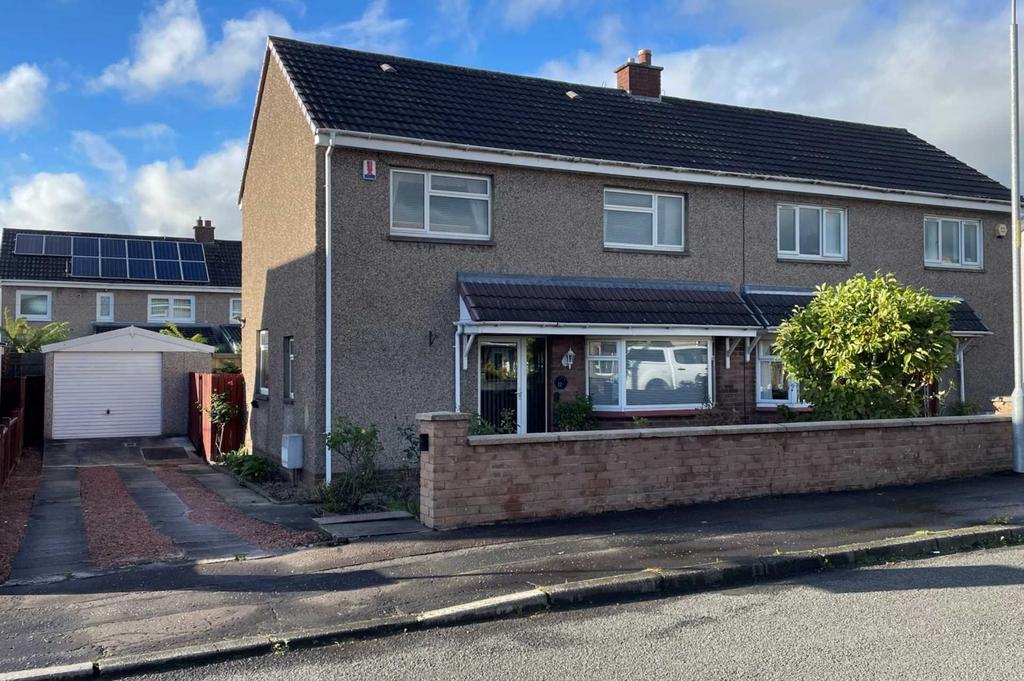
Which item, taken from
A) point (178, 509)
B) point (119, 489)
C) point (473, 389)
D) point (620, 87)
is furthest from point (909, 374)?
point (119, 489)

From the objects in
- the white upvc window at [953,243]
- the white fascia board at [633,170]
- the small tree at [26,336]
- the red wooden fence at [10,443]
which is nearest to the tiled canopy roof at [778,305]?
the white upvc window at [953,243]

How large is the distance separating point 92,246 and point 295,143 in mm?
23969

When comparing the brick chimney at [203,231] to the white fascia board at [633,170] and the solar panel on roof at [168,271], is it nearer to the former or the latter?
the solar panel on roof at [168,271]

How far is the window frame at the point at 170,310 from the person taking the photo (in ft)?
111

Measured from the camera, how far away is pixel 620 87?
19375 mm

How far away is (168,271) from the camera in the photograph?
1373 inches

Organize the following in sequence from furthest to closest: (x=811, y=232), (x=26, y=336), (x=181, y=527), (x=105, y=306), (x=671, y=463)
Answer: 1. (x=105, y=306)
2. (x=26, y=336)
3. (x=811, y=232)
4. (x=671, y=463)
5. (x=181, y=527)

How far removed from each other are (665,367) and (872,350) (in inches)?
149

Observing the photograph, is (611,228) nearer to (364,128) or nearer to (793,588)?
(364,128)

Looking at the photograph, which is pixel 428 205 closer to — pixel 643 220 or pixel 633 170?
pixel 633 170

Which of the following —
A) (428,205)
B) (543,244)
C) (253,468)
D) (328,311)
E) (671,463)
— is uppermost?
(428,205)

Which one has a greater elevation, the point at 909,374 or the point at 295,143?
the point at 295,143

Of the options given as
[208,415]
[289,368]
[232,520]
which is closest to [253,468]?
[289,368]

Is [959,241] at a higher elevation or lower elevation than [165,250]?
lower
